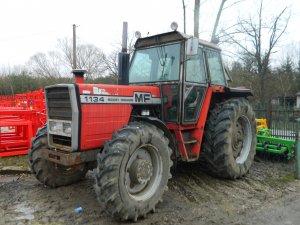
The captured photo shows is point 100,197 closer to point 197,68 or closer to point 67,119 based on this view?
point 67,119

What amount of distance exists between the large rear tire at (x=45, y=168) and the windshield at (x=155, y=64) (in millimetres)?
1807

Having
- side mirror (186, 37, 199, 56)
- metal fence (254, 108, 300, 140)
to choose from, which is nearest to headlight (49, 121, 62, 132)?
side mirror (186, 37, 199, 56)

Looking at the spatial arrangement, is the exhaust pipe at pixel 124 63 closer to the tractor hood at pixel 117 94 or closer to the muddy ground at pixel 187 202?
the tractor hood at pixel 117 94

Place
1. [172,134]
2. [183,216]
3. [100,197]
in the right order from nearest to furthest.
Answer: [100,197]
[183,216]
[172,134]

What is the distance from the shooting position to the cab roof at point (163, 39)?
197 inches

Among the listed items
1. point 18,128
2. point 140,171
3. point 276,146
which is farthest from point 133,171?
point 18,128

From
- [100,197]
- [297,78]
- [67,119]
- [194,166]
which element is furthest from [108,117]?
[297,78]

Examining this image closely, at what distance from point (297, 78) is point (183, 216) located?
38675mm

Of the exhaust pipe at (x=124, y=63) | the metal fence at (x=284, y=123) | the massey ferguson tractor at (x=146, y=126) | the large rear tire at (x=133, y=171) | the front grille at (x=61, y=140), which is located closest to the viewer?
the large rear tire at (x=133, y=171)

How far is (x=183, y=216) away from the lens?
159 inches

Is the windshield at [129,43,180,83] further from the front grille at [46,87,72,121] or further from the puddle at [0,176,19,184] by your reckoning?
the puddle at [0,176,19,184]

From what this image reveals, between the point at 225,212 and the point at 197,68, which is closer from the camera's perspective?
the point at 225,212

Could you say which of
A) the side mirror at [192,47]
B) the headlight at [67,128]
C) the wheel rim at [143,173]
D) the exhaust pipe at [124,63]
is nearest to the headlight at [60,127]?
the headlight at [67,128]

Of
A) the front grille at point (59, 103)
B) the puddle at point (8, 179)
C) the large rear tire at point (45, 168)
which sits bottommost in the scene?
the puddle at point (8, 179)
